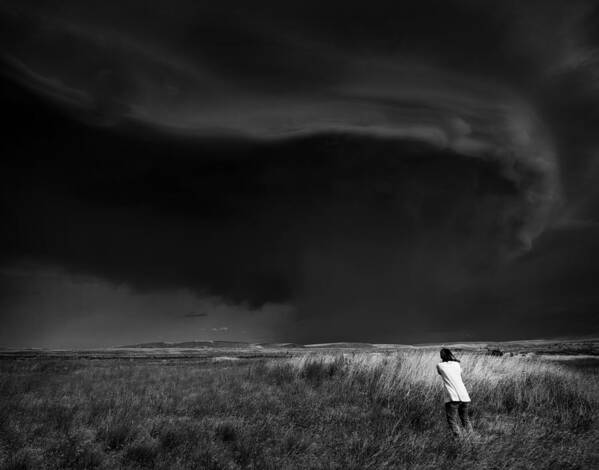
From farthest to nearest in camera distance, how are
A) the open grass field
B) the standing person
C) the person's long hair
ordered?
the person's long hair
the standing person
the open grass field

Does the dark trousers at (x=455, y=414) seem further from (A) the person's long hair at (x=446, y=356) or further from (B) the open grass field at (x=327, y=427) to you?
(A) the person's long hair at (x=446, y=356)

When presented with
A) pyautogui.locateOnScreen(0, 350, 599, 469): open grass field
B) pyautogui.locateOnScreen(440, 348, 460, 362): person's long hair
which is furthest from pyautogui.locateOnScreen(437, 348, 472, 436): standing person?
pyautogui.locateOnScreen(0, 350, 599, 469): open grass field

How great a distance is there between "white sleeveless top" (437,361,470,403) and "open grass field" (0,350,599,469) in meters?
0.82

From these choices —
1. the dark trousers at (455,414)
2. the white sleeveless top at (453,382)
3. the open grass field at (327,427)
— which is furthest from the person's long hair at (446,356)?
the open grass field at (327,427)

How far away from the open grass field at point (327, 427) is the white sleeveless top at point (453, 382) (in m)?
0.82

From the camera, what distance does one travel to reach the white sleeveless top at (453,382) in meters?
7.92

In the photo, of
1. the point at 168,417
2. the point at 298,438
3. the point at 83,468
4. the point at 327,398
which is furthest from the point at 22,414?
the point at 327,398

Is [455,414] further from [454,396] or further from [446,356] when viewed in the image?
[446,356]

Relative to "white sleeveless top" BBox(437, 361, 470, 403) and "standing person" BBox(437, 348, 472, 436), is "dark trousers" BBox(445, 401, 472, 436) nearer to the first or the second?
"standing person" BBox(437, 348, 472, 436)

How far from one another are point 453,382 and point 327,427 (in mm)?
2989

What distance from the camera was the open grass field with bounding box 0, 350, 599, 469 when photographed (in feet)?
21.0

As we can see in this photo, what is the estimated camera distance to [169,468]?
5.97 metres

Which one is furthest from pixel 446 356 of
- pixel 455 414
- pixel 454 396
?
pixel 455 414

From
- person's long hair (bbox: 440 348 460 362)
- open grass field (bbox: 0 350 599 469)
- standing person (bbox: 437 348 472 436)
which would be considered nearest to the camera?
open grass field (bbox: 0 350 599 469)
